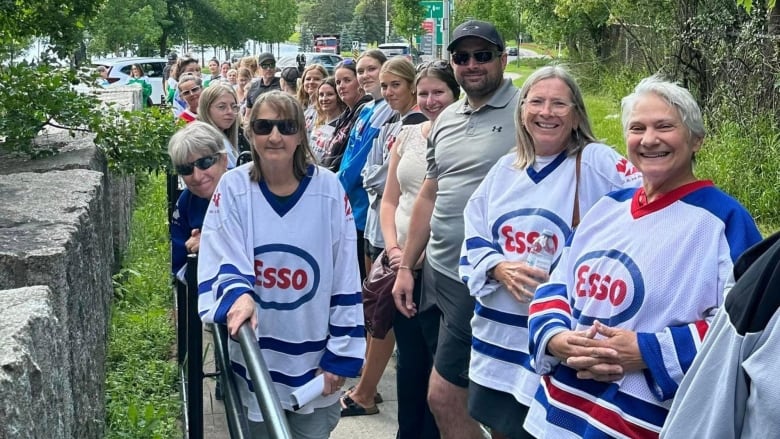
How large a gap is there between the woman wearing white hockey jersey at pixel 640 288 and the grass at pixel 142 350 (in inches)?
102

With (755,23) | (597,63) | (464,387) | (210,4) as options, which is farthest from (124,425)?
(210,4)

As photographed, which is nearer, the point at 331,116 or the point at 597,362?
the point at 597,362

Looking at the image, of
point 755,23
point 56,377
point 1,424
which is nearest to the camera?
point 1,424

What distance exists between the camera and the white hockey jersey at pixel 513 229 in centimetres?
312

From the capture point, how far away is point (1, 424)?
6.35 feet

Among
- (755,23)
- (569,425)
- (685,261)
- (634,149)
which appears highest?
(755,23)

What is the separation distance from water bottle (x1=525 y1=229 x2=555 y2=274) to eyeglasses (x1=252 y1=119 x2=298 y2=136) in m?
0.92

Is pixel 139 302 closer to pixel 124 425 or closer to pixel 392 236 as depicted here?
pixel 124 425

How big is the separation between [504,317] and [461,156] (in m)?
0.75

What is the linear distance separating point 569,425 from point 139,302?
16.4 ft

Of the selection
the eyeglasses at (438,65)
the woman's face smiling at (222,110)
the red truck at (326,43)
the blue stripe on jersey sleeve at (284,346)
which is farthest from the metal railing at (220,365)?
the red truck at (326,43)

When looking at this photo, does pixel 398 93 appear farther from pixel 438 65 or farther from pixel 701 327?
pixel 701 327

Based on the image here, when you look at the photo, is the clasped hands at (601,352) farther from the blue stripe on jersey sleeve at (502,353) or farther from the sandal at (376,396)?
the sandal at (376,396)

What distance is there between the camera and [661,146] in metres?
2.61
